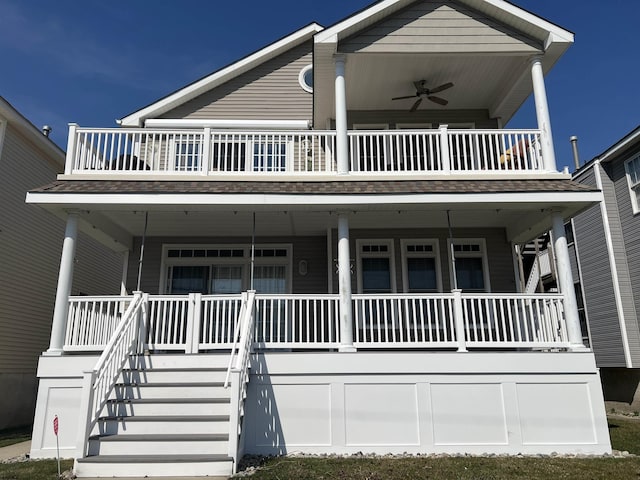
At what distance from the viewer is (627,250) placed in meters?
13.2

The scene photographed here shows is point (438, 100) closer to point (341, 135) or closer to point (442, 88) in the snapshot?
point (442, 88)

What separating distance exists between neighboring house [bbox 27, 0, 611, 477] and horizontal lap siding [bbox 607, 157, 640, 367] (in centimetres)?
536

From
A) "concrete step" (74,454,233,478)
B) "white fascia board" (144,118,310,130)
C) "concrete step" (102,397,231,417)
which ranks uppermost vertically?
"white fascia board" (144,118,310,130)

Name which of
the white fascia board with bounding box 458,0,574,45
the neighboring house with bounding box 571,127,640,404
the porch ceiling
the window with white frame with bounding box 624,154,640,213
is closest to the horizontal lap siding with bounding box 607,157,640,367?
the neighboring house with bounding box 571,127,640,404

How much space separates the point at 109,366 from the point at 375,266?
5.40 meters

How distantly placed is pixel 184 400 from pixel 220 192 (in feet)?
10.8

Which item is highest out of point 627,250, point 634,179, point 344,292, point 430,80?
point 430,80

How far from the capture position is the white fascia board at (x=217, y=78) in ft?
38.9

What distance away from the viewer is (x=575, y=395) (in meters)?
6.91

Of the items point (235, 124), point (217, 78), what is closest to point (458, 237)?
point (235, 124)

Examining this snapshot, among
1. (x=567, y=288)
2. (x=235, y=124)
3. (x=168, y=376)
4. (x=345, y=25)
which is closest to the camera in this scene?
(x=168, y=376)

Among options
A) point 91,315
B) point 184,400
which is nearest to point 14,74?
point 91,315

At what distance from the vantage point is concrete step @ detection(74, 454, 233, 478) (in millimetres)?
5309

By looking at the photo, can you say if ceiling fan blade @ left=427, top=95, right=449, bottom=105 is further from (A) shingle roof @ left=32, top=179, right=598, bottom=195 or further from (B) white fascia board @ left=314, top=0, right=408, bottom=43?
(A) shingle roof @ left=32, top=179, right=598, bottom=195
